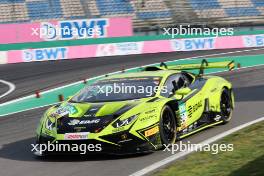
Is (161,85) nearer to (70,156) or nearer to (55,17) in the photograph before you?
(70,156)

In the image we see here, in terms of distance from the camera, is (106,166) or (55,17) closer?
(106,166)

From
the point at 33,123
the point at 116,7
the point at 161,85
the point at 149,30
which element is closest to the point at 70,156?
the point at 161,85

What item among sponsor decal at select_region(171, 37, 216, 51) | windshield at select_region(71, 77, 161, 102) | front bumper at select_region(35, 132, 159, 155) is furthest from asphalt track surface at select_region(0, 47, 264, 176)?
sponsor decal at select_region(171, 37, 216, 51)

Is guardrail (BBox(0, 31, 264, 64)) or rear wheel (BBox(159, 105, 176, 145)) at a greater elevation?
guardrail (BBox(0, 31, 264, 64))

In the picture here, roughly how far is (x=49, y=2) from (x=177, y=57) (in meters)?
13.8

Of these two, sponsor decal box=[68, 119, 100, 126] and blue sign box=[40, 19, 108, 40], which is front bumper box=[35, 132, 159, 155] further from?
blue sign box=[40, 19, 108, 40]

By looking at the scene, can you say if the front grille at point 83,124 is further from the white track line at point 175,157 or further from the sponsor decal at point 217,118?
the sponsor decal at point 217,118

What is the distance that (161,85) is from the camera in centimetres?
898

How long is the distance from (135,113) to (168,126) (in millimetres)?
681

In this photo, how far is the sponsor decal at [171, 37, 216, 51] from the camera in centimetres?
3002

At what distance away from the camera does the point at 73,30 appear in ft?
105

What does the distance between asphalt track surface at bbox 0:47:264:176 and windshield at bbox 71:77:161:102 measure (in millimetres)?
1036

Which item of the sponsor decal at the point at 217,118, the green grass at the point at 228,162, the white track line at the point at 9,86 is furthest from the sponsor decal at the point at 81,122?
the white track line at the point at 9,86

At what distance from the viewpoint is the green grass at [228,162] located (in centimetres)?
635
